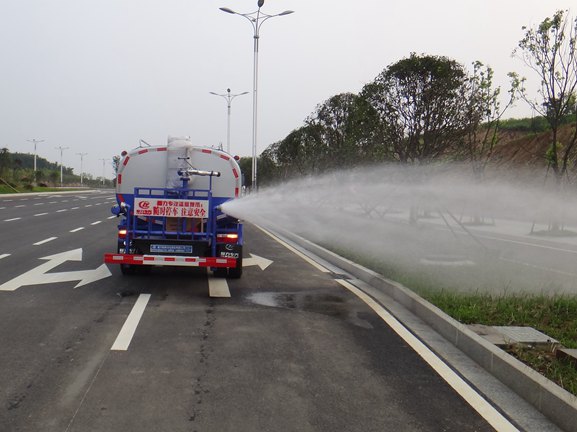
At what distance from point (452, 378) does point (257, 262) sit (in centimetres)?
701

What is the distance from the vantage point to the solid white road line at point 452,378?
146 inches

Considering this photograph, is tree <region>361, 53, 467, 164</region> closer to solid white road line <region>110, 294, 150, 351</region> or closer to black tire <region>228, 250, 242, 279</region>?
black tire <region>228, 250, 242, 279</region>

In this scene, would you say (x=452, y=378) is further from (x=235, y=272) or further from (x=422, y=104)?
(x=422, y=104)

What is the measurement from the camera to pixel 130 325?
229 inches

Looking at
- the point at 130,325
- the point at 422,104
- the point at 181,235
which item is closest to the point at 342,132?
the point at 422,104

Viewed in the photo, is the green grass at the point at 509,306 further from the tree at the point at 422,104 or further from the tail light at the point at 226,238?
the tree at the point at 422,104

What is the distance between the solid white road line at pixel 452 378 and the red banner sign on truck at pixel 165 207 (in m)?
3.13

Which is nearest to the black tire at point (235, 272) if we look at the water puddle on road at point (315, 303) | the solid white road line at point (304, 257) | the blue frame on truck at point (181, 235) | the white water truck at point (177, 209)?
the white water truck at point (177, 209)

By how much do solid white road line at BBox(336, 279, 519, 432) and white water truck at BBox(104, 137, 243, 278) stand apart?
2.78 metres

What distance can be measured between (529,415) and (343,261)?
6856 millimetres

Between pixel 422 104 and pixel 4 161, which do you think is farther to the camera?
pixel 4 161

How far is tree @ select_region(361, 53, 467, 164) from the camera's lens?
15570mm

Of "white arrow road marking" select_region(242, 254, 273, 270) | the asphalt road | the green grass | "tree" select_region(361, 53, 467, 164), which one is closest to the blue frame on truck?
the asphalt road

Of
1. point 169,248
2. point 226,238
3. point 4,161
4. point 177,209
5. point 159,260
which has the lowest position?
point 159,260
